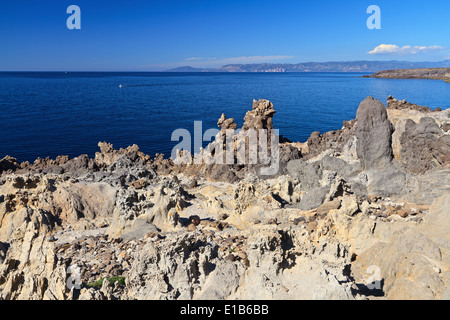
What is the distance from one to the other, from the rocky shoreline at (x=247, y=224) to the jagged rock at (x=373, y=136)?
0.06 m

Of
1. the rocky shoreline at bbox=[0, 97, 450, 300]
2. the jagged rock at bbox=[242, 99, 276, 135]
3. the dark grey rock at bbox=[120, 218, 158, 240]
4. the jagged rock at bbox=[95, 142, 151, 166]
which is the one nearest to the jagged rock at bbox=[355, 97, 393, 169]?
the rocky shoreline at bbox=[0, 97, 450, 300]

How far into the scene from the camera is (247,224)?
14188 millimetres

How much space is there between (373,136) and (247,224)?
9843mm

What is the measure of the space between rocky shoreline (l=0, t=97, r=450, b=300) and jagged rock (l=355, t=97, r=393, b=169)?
60mm

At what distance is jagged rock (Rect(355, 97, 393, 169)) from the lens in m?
18.9

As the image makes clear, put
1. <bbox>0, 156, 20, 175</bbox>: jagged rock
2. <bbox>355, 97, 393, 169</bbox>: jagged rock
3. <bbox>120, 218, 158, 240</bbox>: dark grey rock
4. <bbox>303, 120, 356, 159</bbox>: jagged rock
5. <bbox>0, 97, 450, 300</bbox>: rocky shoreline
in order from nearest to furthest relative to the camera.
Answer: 1. <bbox>0, 97, 450, 300</bbox>: rocky shoreline
2. <bbox>120, 218, 158, 240</bbox>: dark grey rock
3. <bbox>355, 97, 393, 169</bbox>: jagged rock
4. <bbox>303, 120, 356, 159</bbox>: jagged rock
5. <bbox>0, 156, 20, 175</bbox>: jagged rock

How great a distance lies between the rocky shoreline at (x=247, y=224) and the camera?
23.8 feet

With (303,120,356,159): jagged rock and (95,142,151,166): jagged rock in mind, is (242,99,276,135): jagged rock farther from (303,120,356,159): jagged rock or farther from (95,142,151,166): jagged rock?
(95,142,151,166): jagged rock

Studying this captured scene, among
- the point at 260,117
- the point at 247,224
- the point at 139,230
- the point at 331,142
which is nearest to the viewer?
the point at 139,230

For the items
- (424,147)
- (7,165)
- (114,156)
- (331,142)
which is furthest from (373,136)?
(7,165)

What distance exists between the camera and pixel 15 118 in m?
56.3

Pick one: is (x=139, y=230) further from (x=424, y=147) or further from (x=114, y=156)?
(x=424, y=147)

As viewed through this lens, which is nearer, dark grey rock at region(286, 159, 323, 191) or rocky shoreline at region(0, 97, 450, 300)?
rocky shoreline at region(0, 97, 450, 300)

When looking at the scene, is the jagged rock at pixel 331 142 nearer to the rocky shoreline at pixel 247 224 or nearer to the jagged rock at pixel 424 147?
the rocky shoreline at pixel 247 224
